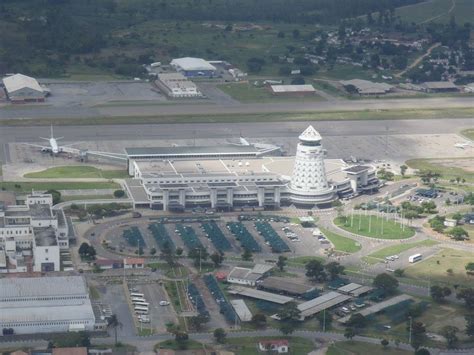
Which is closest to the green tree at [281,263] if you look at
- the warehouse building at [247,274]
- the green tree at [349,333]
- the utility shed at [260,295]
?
the warehouse building at [247,274]

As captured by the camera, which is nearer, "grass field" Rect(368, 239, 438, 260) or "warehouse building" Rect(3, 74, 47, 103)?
"grass field" Rect(368, 239, 438, 260)

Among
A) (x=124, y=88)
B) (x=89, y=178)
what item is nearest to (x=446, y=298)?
(x=89, y=178)

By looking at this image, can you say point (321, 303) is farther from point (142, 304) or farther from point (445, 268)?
point (445, 268)

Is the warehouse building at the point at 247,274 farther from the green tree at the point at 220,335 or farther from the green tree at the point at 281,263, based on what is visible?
the green tree at the point at 220,335

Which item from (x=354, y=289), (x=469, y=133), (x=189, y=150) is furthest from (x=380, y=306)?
(x=469, y=133)

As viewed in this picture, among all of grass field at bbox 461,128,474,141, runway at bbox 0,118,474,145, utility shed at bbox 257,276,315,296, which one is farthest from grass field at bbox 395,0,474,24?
utility shed at bbox 257,276,315,296

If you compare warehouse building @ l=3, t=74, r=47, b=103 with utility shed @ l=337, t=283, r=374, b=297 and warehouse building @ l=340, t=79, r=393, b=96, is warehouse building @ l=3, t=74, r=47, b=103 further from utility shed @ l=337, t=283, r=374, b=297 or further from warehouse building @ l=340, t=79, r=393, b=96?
utility shed @ l=337, t=283, r=374, b=297

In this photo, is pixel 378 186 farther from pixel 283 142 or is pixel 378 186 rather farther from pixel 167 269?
pixel 167 269
